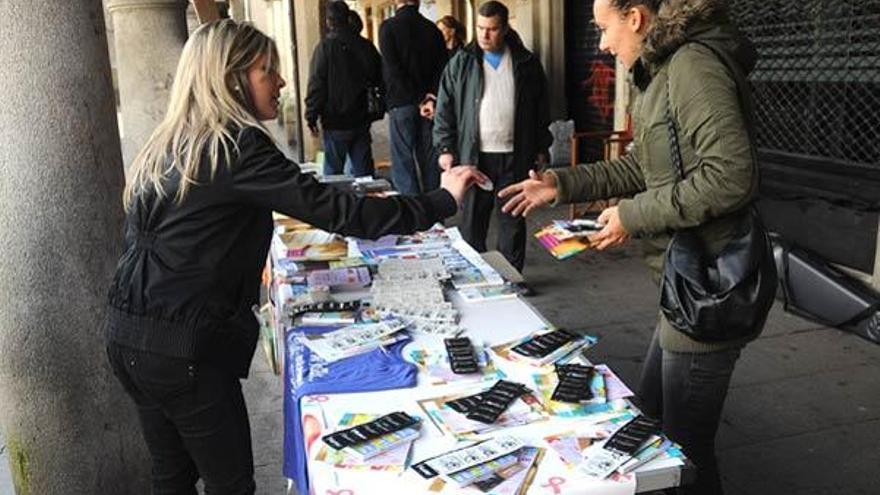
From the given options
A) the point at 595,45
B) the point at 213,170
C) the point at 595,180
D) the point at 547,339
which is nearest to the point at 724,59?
the point at 595,180

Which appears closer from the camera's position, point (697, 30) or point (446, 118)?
point (697, 30)

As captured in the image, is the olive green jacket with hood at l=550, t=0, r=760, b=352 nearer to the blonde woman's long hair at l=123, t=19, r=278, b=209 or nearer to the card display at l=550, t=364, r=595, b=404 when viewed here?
the card display at l=550, t=364, r=595, b=404

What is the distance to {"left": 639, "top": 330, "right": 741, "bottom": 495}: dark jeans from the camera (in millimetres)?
2131

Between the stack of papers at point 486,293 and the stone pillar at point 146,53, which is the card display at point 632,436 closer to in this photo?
the stack of papers at point 486,293

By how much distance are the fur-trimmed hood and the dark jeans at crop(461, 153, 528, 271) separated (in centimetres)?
317

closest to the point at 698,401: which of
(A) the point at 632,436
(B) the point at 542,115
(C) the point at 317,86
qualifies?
(A) the point at 632,436

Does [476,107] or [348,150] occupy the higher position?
[476,107]

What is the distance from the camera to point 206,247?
2008 mm

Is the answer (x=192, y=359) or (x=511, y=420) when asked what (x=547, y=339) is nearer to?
(x=511, y=420)

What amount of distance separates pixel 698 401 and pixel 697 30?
982mm

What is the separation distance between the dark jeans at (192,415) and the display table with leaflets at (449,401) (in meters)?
0.16

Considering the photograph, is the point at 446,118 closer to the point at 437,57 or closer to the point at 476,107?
the point at 476,107

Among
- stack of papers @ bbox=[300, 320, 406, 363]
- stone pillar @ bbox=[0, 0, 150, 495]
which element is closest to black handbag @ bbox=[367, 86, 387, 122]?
stone pillar @ bbox=[0, 0, 150, 495]

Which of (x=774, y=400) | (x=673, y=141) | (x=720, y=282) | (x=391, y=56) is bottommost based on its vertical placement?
(x=774, y=400)
